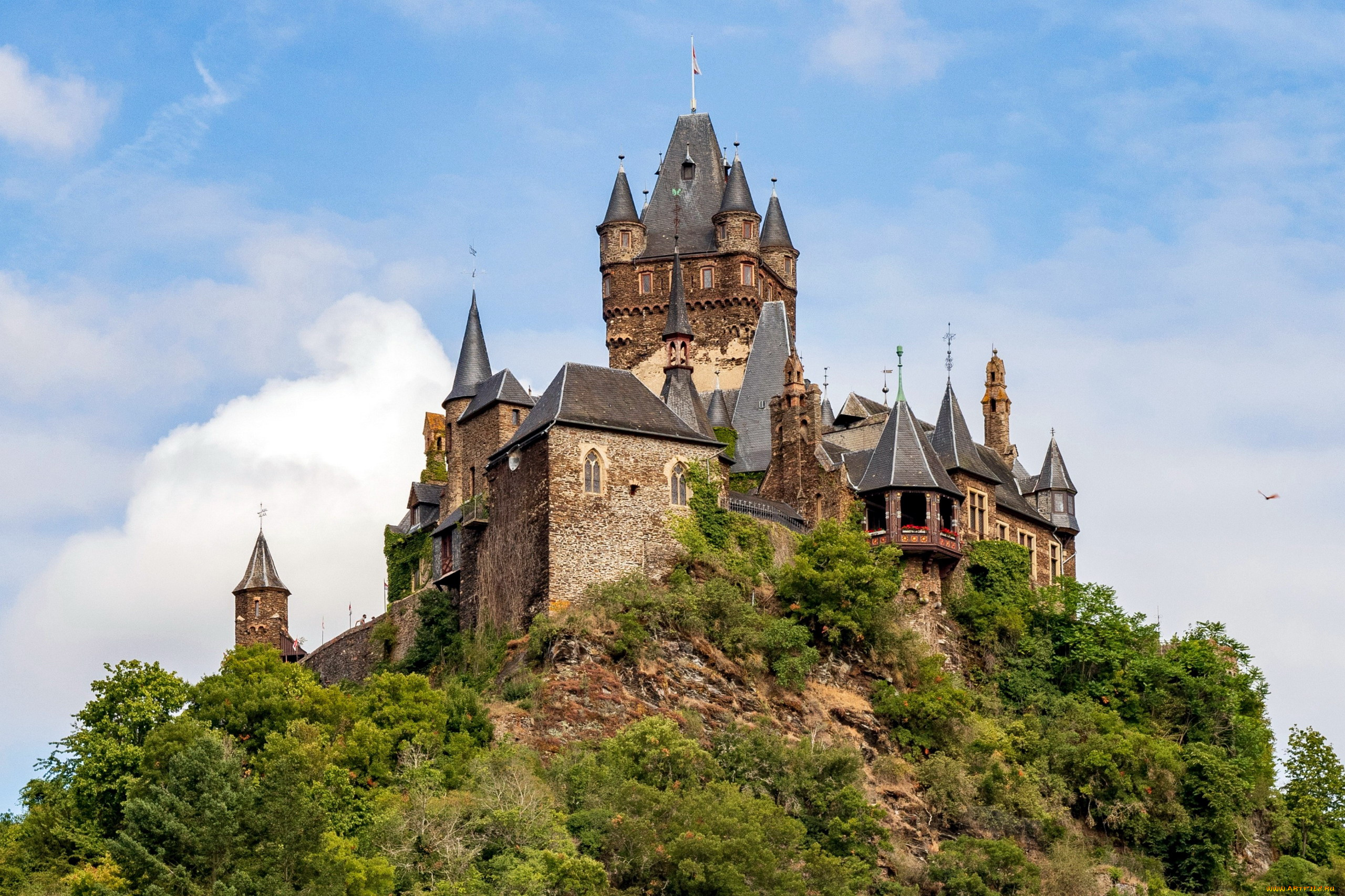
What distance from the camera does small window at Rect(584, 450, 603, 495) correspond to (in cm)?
6512

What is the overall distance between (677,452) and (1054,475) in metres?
22.1

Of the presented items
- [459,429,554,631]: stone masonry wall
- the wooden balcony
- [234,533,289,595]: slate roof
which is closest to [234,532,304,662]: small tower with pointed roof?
[234,533,289,595]: slate roof

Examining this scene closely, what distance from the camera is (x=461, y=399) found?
8175 centimetres

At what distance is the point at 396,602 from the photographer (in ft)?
259

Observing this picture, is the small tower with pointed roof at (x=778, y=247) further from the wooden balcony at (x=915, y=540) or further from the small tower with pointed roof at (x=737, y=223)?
the wooden balcony at (x=915, y=540)

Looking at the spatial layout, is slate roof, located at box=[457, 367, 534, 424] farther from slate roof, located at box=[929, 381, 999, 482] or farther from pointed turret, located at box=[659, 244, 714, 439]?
slate roof, located at box=[929, 381, 999, 482]

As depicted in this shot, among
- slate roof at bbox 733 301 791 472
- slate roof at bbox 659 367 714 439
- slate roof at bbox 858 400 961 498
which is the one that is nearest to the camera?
slate roof at bbox 659 367 714 439

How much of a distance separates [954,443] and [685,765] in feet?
70.7

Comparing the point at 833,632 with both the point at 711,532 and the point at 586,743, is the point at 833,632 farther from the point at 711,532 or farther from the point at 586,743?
the point at 586,743

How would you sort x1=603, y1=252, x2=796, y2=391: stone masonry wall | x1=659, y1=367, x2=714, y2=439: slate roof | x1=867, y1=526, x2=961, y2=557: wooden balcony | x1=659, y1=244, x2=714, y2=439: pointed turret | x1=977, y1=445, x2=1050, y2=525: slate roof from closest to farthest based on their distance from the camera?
x1=659, y1=367, x2=714, y2=439: slate roof → x1=867, y1=526, x2=961, y2=557: wooden balcony → x1=659, y1=244, x2=714, y2=439: pointed turret → x1=977, y1=445, x2=1050, y2=525: slate roof → x1=603, y1=252, x2=796, y2=391: stone masonry wall

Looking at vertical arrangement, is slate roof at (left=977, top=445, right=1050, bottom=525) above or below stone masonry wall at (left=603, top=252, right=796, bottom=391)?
below

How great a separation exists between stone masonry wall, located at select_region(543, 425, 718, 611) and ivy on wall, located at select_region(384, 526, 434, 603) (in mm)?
16673

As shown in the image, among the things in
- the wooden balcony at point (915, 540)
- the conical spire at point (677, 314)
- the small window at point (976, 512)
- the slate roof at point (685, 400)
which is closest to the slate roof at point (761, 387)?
the slate roof at point (685, 400)

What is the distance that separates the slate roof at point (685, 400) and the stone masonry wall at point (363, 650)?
11271 mm
